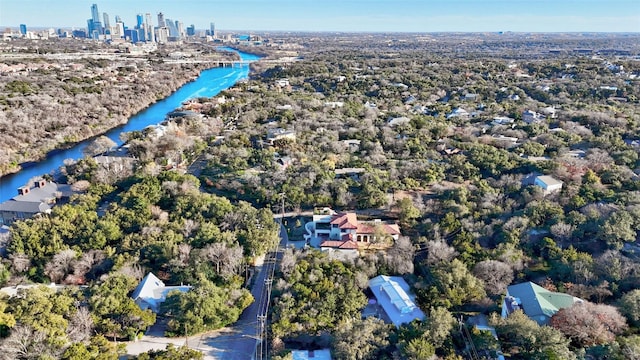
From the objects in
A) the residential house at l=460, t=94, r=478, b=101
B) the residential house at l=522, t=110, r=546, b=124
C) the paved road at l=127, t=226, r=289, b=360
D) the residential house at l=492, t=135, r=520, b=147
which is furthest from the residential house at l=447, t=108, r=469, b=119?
the paved road at l=127, t=226, r=289, b=360

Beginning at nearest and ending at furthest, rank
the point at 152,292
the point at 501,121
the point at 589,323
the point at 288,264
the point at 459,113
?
the point at 589,323
the point at 152,292
the point at 288,264
the point at 501,121
the point at 459,113

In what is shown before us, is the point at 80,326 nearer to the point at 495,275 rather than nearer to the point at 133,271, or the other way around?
the point at 133,271

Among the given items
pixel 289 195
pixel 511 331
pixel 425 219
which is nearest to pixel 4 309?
pixel 289 195

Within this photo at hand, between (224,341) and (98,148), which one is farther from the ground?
(98,148)

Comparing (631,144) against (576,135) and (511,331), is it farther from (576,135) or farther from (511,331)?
(511,331)

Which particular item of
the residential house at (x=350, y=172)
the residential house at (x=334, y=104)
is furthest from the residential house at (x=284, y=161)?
the residential house at (x=334, y=104)

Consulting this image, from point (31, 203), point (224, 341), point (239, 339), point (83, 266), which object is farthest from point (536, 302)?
point (31, 203)

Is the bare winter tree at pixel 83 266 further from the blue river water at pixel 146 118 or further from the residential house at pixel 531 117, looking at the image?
the residential house at pixel 531 117
